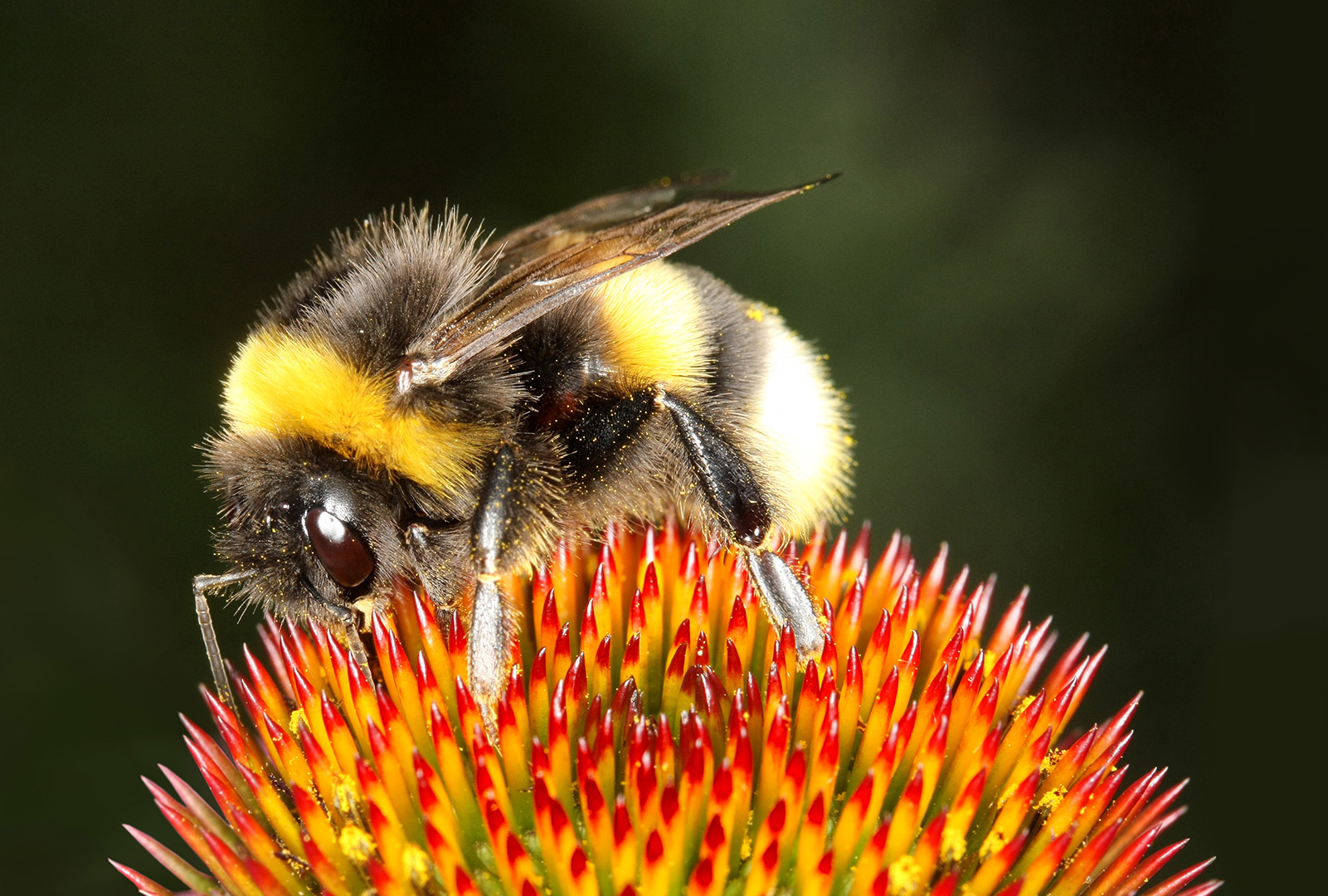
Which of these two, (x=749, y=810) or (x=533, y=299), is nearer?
(x=749, y=810)

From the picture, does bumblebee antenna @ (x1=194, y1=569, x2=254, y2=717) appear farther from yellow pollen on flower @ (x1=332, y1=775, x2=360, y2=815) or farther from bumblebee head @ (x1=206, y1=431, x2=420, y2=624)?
yellow pollen on flower @ (x1=332, y1=775, x2=360, y2=815)

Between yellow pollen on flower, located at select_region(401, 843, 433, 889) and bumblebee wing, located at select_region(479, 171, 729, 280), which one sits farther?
bumblebee wing, located at select_region(479, 171, 729, 280)

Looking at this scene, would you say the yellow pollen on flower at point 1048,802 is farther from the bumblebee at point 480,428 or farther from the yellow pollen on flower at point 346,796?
the yellow pollen on flower at point 346,796

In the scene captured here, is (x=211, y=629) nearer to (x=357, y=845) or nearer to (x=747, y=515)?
(x=357, y=845)

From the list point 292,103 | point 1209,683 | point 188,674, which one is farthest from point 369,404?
point 1209,683

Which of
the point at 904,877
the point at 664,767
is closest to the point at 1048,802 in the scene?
the point at 904,877

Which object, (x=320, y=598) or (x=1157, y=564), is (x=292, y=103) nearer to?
(x=320, y=598)

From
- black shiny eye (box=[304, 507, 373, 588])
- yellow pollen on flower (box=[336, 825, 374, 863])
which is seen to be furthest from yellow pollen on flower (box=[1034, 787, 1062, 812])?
black shiny eye (box=[304, 507, 373, 588])
